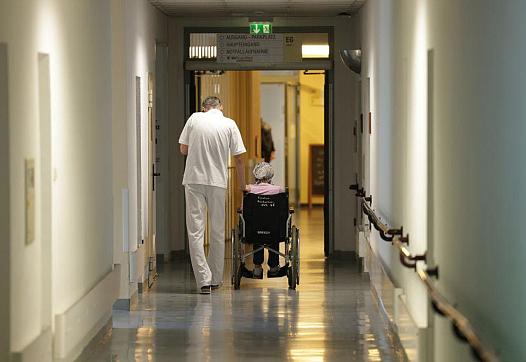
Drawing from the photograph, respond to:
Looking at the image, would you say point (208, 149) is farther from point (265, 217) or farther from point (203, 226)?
point (265, 217)

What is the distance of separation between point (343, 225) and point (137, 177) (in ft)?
12.5

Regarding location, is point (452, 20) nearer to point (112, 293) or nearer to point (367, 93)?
point (112, 293)

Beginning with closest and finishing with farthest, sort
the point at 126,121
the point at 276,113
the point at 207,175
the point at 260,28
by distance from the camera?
the point at 126,121
the point at 207,175
the point at 260,28
the point at 276,113

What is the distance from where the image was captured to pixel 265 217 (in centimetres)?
1069

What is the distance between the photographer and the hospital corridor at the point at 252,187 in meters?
4.47

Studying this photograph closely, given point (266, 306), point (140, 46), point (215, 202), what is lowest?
point (266, 306)

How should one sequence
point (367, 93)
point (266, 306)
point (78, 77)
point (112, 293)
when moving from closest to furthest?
point (78, 77) → point (112, 293) → point (266, 306) → point (367, 93)

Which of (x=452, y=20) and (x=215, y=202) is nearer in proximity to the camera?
(x=452, y=20)

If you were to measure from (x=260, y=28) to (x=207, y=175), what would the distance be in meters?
3.07

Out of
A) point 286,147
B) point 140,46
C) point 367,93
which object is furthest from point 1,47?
point 286,147

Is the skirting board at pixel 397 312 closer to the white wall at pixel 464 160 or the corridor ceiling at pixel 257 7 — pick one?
the white wall at pixel 464 160

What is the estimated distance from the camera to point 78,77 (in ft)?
24.6

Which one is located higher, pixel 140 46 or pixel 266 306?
pixel 140 46

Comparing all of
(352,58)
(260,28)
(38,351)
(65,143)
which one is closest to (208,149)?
(352,58)
